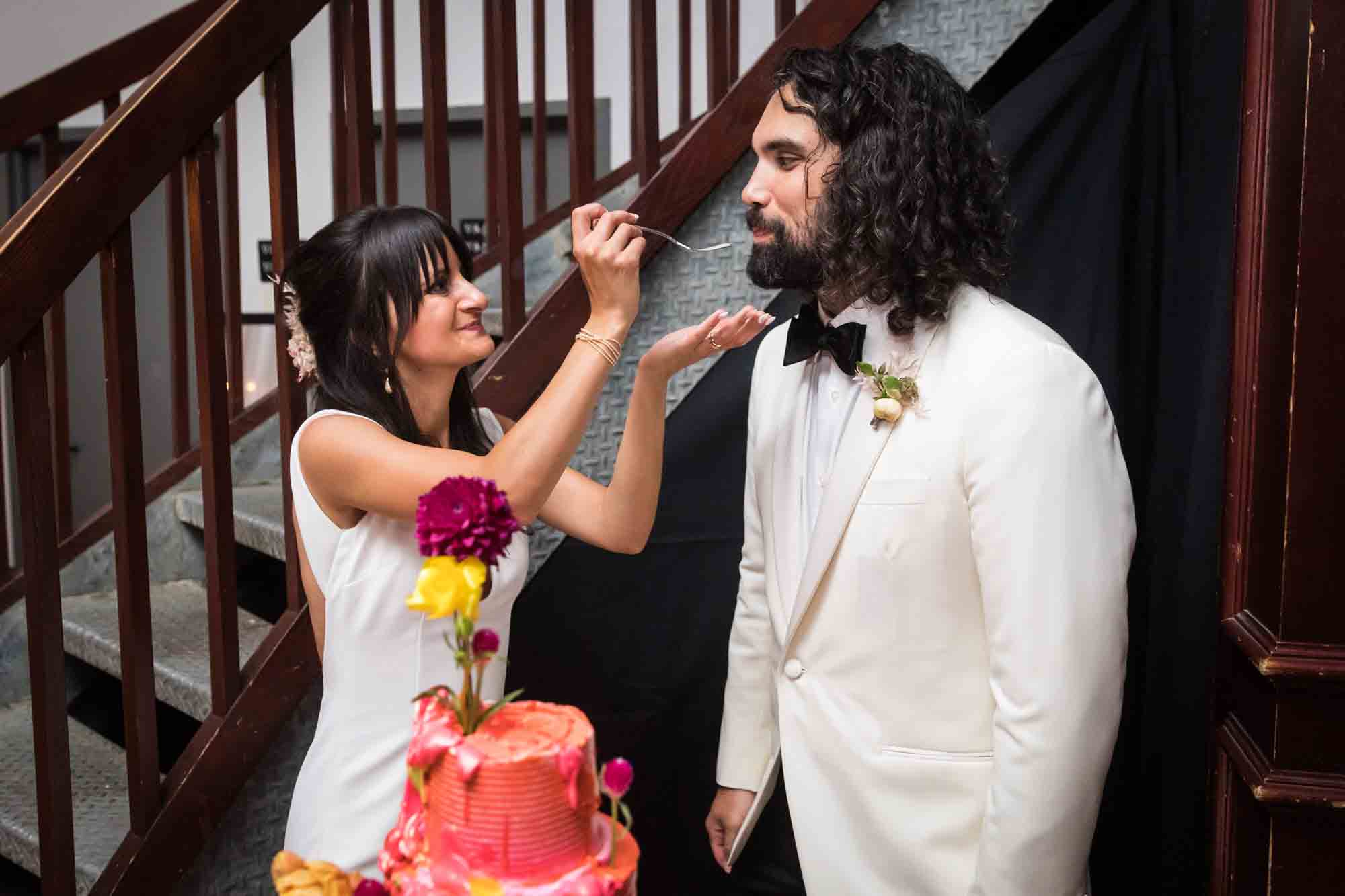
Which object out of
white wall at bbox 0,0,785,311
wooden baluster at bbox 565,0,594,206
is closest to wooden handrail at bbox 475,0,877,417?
wooden baluster at bbox 565,0,594,206

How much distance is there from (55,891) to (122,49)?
2352mm

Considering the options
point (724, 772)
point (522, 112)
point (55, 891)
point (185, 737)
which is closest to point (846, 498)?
point (724, 772)

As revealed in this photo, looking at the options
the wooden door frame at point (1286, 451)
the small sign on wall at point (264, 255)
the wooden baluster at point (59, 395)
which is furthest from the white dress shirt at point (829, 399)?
the small sign on wall at point (264, 255)

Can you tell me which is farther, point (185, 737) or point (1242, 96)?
point (185, 737)

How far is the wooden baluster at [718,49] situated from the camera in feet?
6.95

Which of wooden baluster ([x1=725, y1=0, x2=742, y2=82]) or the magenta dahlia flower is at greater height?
wooden baluster ([x1=725, y1=0, x2=742, y2=82])

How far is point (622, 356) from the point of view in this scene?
205 centimetres

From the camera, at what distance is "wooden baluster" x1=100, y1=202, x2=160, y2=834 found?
165 centimetres

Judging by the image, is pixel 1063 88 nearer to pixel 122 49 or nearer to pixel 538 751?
pixel 538 751

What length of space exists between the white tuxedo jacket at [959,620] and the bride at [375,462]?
0.92 feet

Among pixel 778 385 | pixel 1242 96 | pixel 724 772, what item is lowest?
pixel 724 772

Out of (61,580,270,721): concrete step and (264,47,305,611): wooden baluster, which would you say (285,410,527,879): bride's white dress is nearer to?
(264,47,305,611): wooden baluster

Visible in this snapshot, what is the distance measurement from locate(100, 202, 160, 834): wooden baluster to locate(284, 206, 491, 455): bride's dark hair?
0.31m

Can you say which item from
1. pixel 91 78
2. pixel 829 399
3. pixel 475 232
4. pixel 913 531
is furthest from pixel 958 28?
pixel 475 232
